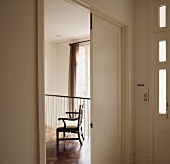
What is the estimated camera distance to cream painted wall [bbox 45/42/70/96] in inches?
249

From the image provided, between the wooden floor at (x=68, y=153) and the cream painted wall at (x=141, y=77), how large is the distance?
102 centimetres

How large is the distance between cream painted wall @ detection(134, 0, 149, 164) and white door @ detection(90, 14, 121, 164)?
1.30 ft

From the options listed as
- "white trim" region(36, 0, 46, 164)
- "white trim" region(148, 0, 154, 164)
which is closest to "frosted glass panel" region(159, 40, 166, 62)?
"white trim" region(148, 0, 154, 164)

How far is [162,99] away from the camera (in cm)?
286

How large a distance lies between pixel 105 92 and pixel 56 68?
4.36 metres

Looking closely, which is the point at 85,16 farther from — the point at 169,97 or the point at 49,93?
the point at 49,93

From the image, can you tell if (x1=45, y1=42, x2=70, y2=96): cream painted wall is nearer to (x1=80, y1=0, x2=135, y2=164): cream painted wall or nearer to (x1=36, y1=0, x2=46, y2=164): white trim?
(x1=80, y1=0, x2=135, y2=164): cream painted wall

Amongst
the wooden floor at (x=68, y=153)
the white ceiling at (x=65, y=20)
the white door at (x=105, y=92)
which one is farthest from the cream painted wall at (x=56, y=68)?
the white door at (x=105, y=92)

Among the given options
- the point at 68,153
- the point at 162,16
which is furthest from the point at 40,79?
the point at 68,153

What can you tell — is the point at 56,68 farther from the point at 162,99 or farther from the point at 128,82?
the point at 162,99

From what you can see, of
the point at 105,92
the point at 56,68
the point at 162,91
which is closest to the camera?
the point at 105,92

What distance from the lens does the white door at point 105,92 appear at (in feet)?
7.63

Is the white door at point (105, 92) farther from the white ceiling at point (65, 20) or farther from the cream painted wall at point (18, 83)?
the cream painted wall at point (18, 83)

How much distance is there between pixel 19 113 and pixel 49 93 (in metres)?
5.23
